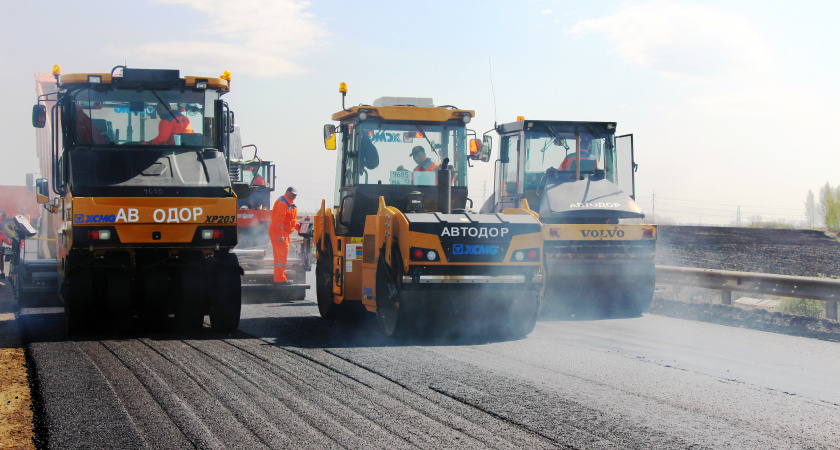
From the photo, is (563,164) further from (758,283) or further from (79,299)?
(79,299)

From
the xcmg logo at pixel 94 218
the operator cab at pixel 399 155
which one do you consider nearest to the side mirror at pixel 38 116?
the xcmg logo at pixel 94 218

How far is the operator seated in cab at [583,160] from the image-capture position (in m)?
12.7

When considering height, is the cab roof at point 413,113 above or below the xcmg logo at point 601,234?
above

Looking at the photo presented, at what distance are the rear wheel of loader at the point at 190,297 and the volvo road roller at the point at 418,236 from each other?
5.69ft

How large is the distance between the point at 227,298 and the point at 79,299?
1574 millimetres

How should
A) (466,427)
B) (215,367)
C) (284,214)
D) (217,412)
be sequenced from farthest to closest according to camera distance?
(284,214), (215,367), (217,412), (466,427)

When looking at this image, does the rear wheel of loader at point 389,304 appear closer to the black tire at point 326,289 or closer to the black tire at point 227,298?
the black tire at point 227,298

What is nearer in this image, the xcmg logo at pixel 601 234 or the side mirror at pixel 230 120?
the side mirror at pixel 230 120

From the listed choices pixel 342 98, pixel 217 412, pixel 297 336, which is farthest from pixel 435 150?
pixel 217 412

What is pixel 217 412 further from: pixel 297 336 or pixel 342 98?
pixel 342 98

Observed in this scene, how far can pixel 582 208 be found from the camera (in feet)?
39.3

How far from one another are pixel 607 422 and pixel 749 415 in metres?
1.04

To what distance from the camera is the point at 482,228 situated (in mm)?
9062

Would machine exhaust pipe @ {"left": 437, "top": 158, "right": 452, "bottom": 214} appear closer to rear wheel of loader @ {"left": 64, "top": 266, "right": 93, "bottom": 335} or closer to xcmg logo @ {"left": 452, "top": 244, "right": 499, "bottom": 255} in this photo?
xcmg logo @ {"left": 452, "top": 244, "right": 499, "bottom": 255}
